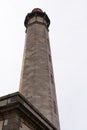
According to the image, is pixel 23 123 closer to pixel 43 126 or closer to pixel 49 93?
pixel 43 126

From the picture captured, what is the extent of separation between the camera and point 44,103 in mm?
19469

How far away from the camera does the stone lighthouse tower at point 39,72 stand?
19469 mm

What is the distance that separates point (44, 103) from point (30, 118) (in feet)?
24.2

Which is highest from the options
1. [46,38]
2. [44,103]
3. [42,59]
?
[46,38]

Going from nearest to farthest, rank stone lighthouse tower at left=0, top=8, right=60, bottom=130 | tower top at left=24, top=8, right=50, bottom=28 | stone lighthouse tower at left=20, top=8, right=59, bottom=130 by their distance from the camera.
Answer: stone lighthouse tower at left=0, top=8, right=60, bottom=130 → stone lighthouse tower at left=20, top=8, right=59, bottom=130 → tower top at left=24, top=8, right=50, bottom=28

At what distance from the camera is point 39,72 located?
21.9 meters

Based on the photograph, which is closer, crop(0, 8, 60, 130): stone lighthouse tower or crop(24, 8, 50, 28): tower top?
crop(0, 8, 60, 130): stone lighthouse tower

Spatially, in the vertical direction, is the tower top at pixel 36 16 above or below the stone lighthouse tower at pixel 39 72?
above

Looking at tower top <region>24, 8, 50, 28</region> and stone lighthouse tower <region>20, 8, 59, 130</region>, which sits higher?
tower top <region>24, 8, 50, 28</region>

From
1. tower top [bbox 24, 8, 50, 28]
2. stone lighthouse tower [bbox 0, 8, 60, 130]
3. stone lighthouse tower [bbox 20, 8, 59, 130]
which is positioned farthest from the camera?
tower top [bbox 24, 8, 50, 28]

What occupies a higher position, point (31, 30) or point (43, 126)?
point (31, 30)

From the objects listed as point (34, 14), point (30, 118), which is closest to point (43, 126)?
point (30, 118)

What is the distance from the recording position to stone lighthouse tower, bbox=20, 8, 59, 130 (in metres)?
19.5

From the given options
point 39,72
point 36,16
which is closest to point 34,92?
point 39,72
